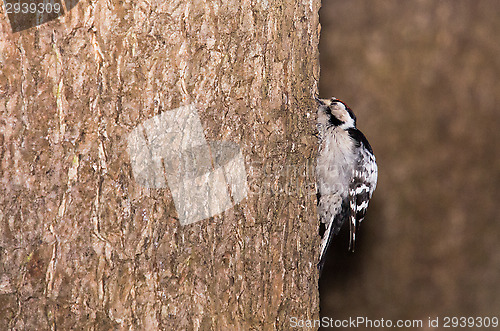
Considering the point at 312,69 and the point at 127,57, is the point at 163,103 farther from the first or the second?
the point at 312,69

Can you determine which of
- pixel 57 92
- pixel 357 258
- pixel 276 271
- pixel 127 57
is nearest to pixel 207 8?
pixel 127 57

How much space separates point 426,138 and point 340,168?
0.71m

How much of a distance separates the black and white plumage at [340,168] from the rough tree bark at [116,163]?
0.94m

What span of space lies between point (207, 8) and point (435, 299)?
2.16 metres

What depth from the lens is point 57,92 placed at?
0.88m

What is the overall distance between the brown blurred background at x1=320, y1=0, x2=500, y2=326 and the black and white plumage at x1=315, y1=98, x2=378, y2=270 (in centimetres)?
42

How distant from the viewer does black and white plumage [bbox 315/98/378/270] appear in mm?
1967

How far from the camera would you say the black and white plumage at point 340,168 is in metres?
1.97

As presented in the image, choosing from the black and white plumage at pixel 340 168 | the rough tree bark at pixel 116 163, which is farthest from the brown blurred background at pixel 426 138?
the rough tree bark at pixel 116 163

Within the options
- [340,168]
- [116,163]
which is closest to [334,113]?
[340,168]

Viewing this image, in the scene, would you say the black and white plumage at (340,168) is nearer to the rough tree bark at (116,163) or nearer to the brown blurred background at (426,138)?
the brown blurred background at (426,138)

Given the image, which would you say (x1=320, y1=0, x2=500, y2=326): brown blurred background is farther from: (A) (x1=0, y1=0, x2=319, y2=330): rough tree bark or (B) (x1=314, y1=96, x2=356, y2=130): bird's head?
(A) (x1=0, y1=0, x2=319, y2=330): rough tree bark

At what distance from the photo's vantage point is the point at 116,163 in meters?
0.91

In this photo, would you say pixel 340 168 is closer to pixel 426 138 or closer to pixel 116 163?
pixel 426 138
